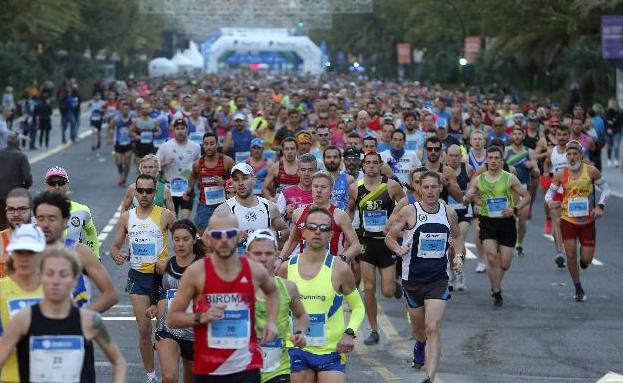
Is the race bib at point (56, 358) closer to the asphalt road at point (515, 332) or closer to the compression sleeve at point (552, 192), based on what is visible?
the asphalt road at point (515, 332)

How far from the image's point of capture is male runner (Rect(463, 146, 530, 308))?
677 inches

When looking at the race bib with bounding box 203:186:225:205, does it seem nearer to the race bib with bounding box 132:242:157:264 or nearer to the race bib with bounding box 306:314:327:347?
the race bib with bounding box 132:242:157:264

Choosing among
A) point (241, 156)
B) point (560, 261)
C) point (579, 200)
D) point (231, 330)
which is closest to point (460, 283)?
point (579, 200)

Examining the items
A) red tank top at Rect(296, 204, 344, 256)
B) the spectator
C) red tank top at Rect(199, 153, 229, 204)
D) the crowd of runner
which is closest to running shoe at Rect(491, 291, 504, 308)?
the crowd of runner

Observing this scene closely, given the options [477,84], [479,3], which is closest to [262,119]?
[479,3]

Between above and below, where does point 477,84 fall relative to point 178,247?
below

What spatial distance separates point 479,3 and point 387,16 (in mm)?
41222

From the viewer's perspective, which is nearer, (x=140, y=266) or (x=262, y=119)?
(x=140, y=266)

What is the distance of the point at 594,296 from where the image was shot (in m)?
18.1

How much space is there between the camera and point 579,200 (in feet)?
58.0

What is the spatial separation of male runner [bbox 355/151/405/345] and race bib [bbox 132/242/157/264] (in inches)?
109

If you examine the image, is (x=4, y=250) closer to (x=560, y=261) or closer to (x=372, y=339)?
(x=372, y=339)

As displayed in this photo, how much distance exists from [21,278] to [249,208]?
5242 mm

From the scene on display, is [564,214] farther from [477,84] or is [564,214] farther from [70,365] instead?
[477,84]
